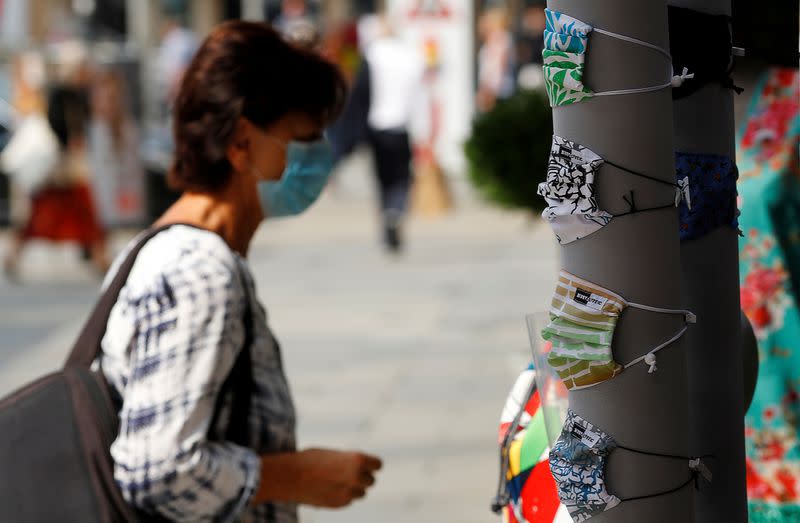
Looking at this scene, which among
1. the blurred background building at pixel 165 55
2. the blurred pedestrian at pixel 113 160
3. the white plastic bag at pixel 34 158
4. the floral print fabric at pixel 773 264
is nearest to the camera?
the floral print fabric at pixel 773 264

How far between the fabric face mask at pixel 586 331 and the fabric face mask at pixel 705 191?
0.22 meters

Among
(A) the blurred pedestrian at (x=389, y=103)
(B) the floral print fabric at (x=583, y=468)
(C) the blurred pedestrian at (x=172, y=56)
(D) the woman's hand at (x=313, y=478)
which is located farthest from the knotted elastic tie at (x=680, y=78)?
(C) the blurred pedestrian at (x=172, y=56)

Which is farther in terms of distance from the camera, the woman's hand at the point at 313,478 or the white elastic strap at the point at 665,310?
the woman's hand at the point at 313,478

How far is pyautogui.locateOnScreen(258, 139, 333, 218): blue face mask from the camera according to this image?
111 inches

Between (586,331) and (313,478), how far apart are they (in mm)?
1012

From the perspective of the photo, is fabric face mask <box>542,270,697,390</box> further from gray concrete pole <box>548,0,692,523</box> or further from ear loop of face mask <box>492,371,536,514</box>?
ear loop of face mask <box>492,371,536,514</box>

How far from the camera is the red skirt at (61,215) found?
1153 centimetres

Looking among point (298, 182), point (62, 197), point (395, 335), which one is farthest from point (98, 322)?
point (62, 197)

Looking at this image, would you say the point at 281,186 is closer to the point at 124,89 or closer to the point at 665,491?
the point at 665,491

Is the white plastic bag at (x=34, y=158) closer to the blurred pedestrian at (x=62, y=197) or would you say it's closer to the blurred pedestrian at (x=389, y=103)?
the blurred pedestrian at (x=62, y=197)

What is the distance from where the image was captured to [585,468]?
1.62 metres

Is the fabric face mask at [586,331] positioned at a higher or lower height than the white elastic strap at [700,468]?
higher

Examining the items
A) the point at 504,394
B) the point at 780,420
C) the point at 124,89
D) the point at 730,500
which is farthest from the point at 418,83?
the point at 730,500

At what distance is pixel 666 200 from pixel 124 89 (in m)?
13.9
